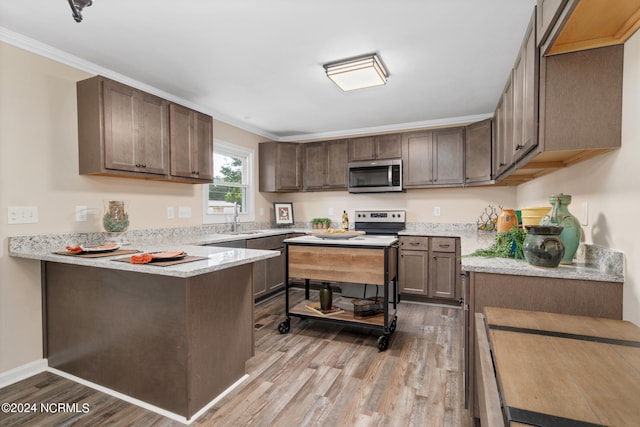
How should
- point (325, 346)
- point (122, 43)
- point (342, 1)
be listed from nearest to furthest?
point (342, 1) < point (122, 43) < point (325, 346)

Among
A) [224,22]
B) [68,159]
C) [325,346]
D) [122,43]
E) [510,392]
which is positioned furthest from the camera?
[325,346]

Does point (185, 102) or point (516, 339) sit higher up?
point (185, 102)

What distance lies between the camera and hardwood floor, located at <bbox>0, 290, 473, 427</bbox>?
5.88 ft

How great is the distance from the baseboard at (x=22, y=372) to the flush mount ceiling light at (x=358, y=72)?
3.25 meters

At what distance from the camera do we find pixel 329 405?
6.31 ft

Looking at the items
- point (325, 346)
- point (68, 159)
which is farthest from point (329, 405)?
Answer: point (68, 159)

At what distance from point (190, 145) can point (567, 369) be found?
3373mm

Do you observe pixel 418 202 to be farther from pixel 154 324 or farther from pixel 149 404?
pixel 149 404

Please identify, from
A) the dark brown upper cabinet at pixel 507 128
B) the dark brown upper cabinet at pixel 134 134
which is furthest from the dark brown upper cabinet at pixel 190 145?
the dark brown upper cabinet at pixel 507 128

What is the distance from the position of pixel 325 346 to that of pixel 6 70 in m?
3.20

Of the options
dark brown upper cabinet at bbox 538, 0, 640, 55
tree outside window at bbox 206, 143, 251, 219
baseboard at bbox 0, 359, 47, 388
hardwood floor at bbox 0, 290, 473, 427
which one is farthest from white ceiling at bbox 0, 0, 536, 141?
hardwood floor at bbox 0, 290, 473, 427

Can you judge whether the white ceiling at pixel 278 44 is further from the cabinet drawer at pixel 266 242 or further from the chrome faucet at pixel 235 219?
the cabinet drawer at pixel 266 242

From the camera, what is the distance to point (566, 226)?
64.9 inches

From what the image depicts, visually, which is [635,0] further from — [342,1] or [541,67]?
[342,1]
